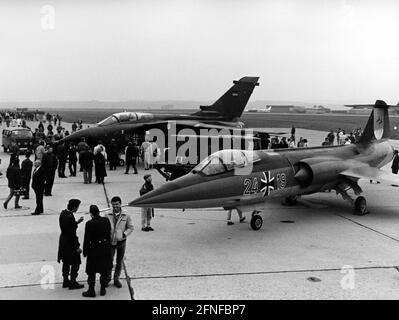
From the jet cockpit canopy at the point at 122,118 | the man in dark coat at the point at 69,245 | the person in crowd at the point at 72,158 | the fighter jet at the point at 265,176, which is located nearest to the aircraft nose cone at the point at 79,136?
the jet cockpit canopy at the point at 122,118

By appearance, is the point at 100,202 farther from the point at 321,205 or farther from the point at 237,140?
the point at 237,140

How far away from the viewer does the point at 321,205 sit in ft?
47.0

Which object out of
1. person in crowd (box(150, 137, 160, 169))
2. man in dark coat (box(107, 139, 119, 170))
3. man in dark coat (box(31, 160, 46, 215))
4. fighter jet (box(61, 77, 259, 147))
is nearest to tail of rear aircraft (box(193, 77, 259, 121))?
fighter jet (box(61, 77, 259, 147))

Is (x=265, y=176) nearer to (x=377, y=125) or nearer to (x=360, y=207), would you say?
(x=360, y=207)

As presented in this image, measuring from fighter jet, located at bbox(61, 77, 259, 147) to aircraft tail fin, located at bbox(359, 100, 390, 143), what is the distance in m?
9.57

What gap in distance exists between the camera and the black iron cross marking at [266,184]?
11086 millimetres

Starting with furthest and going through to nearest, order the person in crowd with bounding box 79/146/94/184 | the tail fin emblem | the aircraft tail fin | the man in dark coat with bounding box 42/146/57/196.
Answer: the person in crowd with bounding box 79/146/94/184 → the tail fin emblem → the aircraft tail fin → the man in dark coat with bounding box 42/146/57/196

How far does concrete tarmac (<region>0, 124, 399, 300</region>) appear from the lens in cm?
707

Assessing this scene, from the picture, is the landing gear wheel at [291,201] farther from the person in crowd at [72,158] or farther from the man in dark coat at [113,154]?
the man in dark coat at [113,154]

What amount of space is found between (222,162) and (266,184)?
149 cm

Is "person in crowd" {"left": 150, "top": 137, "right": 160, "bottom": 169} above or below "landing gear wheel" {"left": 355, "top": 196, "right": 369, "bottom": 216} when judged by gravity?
above

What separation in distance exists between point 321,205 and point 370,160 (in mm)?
2599

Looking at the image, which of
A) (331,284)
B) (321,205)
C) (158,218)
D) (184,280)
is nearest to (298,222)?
(321,205)

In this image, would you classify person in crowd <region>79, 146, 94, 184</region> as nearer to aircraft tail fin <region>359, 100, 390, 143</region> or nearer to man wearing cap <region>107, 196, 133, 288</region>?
man wearing cap <region>107, 196, 133, 288</region>
